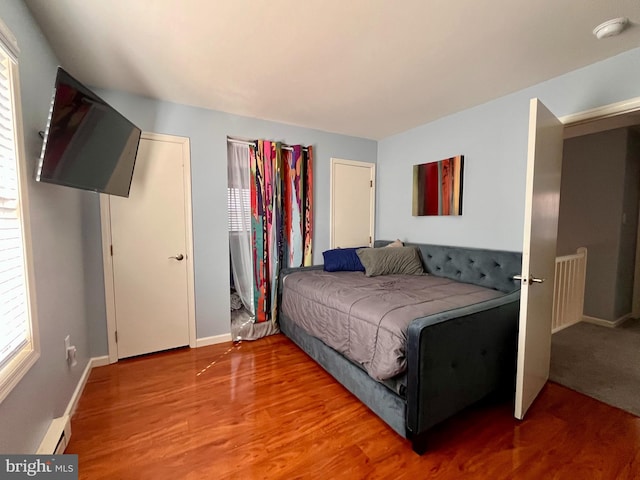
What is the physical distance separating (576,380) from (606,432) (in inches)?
24.6

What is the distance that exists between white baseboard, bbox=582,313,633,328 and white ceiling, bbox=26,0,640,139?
310cm

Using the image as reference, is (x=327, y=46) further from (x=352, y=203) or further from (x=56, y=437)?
(x=56, y=437)

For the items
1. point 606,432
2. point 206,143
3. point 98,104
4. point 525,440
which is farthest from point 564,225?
point 98,104

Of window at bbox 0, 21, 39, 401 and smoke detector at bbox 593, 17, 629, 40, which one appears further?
smoke detector at bbox 593, 17, 629, 40

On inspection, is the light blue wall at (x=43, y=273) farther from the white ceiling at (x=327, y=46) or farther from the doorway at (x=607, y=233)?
the doorway at (x=607, y=233)

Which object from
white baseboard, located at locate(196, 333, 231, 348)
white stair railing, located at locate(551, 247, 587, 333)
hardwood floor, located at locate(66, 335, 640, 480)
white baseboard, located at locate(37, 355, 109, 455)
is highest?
white stair railing, located at locate(551, 247, 587, 333)

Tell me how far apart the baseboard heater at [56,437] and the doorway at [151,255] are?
38.7 inches

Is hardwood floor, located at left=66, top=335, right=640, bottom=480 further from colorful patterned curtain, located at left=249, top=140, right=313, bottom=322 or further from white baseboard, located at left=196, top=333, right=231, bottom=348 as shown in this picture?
colorful patterned curtain, located at left=249, top=140, right=313, bottom=322

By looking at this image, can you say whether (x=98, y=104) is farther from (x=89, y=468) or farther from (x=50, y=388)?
(x=89, y=468)

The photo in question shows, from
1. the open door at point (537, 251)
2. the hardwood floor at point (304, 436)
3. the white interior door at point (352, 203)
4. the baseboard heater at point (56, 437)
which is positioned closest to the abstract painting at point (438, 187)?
the white interior door at point (352, 203)

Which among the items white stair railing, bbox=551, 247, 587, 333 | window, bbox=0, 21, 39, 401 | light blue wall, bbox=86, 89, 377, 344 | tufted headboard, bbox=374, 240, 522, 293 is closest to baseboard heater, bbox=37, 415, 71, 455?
window, bbox=0, 21, 39, 401

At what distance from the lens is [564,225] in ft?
12.1

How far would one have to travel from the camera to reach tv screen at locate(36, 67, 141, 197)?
4.16 ft

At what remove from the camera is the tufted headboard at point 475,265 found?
2.25 meters
